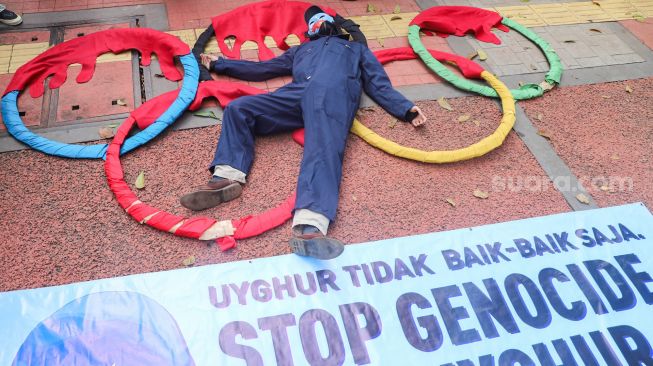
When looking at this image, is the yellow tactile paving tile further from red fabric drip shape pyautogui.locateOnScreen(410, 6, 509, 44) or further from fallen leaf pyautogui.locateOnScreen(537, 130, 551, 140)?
fallen leaf pyautogui.locateOnScreen(537, 130, 551, 140)

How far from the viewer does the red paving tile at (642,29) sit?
5.70 metres

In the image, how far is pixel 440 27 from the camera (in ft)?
18.1

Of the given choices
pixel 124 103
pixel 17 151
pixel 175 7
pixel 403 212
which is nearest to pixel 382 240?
pixel 403 212

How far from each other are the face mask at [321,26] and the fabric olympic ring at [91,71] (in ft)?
3.46

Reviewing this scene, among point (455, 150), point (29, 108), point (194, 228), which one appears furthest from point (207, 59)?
point (455, 150)

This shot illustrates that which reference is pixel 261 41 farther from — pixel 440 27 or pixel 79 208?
pixel 79 208

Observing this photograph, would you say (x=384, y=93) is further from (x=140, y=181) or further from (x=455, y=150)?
(x=140, y=181)

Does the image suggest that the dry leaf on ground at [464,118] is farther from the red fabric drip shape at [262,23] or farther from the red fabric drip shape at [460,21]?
the red fabric drip shape at [262,23]

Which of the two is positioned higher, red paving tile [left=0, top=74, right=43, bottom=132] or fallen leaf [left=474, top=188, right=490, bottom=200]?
red paving tile [left=0, top=74, right=43, bottom=132]

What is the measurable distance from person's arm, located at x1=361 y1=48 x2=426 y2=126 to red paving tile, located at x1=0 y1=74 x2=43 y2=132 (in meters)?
2.63

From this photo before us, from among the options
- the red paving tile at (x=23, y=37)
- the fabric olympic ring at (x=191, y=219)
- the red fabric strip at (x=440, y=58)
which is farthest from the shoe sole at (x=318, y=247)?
the red paving tile at (x=23, y=37)

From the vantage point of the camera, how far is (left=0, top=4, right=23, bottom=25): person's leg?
206 inches

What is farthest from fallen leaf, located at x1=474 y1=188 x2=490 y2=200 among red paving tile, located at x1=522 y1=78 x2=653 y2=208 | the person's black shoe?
the person's black shoe

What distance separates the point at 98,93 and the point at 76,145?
0.70 m
